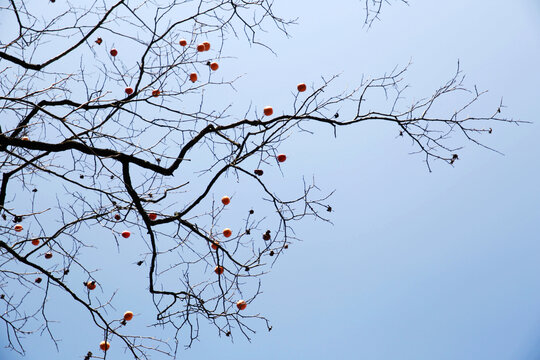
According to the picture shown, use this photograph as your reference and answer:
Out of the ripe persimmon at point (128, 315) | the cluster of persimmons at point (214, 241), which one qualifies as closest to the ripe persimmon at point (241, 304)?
the cluster of persimmons at point (214, 241)

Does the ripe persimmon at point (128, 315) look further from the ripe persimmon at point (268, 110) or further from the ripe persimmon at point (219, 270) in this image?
the ripe persimmon at point (268, 110)

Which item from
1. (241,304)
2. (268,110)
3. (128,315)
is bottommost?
(241,304)

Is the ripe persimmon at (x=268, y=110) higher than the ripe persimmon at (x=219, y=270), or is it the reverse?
the ripe persimmon at (x=268, y=110)

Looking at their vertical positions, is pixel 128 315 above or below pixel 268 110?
below

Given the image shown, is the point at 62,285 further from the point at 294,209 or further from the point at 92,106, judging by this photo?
the point at 294,209

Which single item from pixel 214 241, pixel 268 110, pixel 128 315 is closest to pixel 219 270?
pixel 214 241

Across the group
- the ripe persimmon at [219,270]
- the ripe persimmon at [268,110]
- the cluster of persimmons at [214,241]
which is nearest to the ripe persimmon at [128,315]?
the cluster of persimmons at [214,241]

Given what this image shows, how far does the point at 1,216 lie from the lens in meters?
3.60

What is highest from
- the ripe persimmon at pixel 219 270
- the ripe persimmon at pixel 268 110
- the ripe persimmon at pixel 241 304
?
the ripe persimmon at pixel 268 110

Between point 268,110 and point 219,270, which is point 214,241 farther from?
point 268,110

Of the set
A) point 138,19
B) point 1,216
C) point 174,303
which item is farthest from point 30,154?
point 174,303

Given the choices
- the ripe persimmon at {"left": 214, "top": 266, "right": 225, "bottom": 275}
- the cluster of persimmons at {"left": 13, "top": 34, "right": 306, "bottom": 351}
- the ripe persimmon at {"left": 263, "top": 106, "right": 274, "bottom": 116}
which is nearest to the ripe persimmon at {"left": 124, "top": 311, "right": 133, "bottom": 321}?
the cluster of persimmons at {"left": 13, "top": 34, "right": 306, "bottom": 351}

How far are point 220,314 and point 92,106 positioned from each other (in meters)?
1.94

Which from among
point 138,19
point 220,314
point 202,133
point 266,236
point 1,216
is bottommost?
point 220,314
